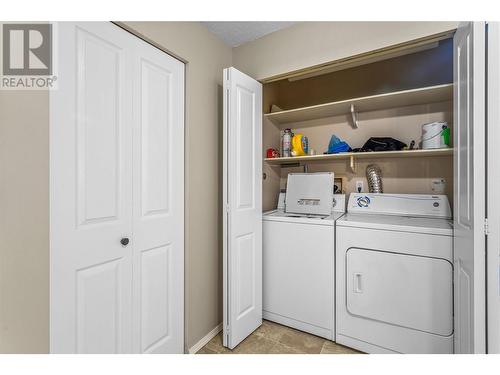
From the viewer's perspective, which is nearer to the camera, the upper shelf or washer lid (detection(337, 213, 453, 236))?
washer lid (detection(337, 213, 453, 236))

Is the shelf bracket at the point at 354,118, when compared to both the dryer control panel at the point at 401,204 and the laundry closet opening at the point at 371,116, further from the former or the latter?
the dryer control panel at the point at 401,204

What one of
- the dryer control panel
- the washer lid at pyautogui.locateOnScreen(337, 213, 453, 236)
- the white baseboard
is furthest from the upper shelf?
the white baseboard

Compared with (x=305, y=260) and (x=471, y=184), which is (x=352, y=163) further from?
(x=471, y=184)

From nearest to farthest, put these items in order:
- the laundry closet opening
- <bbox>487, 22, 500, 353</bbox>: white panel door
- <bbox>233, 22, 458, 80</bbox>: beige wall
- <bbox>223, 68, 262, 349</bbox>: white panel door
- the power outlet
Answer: <bbox>487, 22, 500, 353</bbox>: white panel door → <bbox>233, 22, 458, 80</bbox>: beige wall → <bbox>223, 68, 262, 349</bbox>: white panel door → the laundry closet opening → the power outlet

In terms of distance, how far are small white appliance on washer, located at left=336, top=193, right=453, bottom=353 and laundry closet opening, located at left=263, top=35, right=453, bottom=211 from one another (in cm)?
36

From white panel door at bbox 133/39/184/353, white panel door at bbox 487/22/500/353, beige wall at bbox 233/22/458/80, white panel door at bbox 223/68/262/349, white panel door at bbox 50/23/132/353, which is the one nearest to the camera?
white panel door at bbox 487/22/500/353

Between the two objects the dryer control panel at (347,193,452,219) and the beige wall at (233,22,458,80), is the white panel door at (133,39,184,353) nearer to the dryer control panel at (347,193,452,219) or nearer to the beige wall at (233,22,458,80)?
the beige wall at (233,22,458,80)

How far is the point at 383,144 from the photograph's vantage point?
2.08 m

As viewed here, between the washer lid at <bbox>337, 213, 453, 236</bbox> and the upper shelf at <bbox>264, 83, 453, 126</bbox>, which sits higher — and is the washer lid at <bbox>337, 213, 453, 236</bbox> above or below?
below

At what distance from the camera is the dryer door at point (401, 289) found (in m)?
1.58

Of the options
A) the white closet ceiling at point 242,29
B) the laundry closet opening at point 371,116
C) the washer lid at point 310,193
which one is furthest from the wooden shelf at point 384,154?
the white closet ceiling at point 242,29

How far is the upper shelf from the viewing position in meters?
1.85

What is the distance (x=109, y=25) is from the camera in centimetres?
134

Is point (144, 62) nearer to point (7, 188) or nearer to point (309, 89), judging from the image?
point (7, 188)
